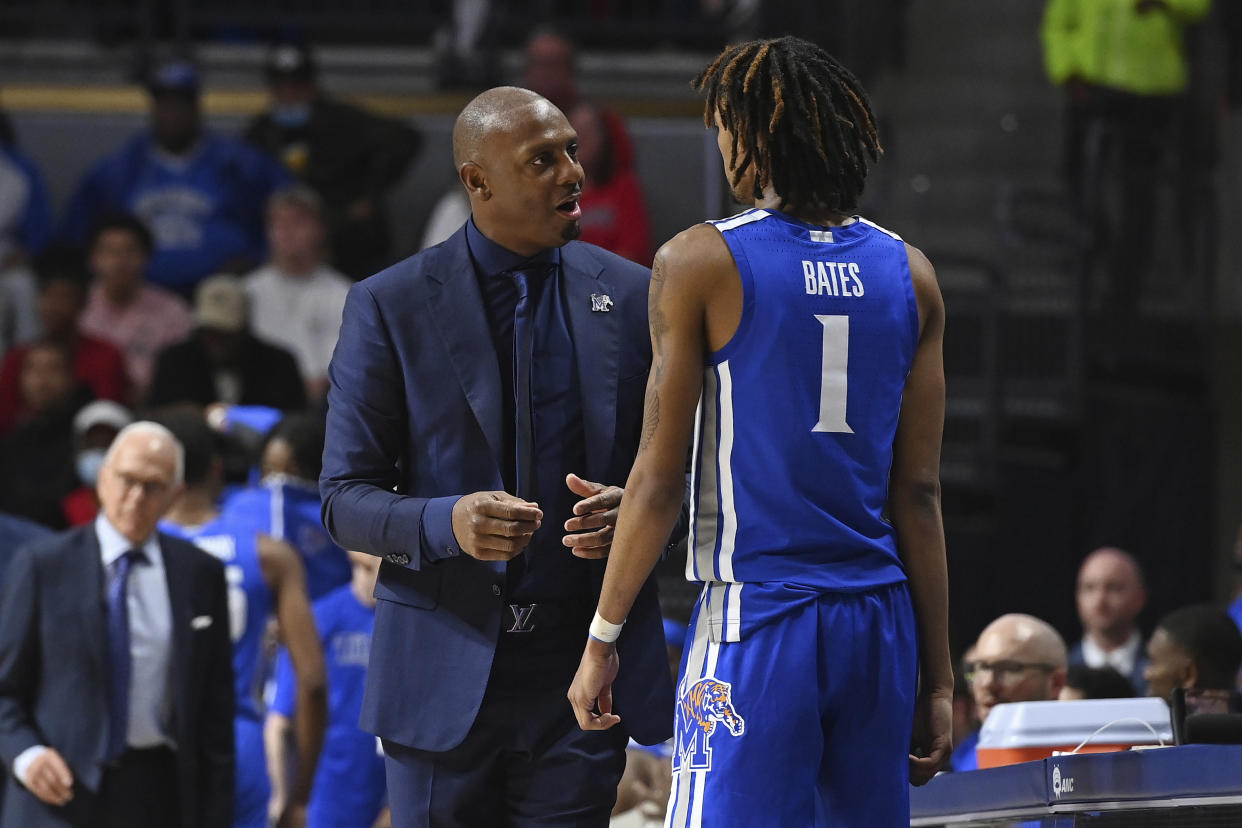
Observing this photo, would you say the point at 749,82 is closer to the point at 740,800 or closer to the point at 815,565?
the point at 815,565

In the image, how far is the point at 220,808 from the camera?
6.12m

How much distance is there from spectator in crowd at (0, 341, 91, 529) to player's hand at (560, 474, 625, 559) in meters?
6.77

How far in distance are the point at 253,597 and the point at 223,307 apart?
3598 millimetres

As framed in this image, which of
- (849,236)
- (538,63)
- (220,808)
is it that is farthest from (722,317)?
(538,63)

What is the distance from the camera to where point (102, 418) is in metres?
9.73

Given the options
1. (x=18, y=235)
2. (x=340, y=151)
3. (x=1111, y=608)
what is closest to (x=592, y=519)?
(x=1111, y=608)

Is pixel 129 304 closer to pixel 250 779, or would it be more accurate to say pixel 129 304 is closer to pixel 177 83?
pixel 177 83

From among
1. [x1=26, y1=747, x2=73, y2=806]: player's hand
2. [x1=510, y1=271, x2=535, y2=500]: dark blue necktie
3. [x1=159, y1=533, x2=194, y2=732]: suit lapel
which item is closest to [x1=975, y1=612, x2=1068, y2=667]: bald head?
[x1=159, y1=533, x2=194, y2=732]: suit lapel

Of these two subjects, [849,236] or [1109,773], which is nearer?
[849,236]

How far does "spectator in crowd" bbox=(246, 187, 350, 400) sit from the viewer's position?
11.2 m

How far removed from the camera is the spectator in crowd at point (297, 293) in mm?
11203

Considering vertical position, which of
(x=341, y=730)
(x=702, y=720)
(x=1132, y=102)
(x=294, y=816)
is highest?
(x=1132, y=102)

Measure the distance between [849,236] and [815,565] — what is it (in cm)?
61

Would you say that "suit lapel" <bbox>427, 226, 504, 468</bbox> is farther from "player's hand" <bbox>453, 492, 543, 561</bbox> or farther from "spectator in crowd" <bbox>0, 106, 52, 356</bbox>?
"spectator in crowd" <bbox>0, 106, 52, 356</bbox>
